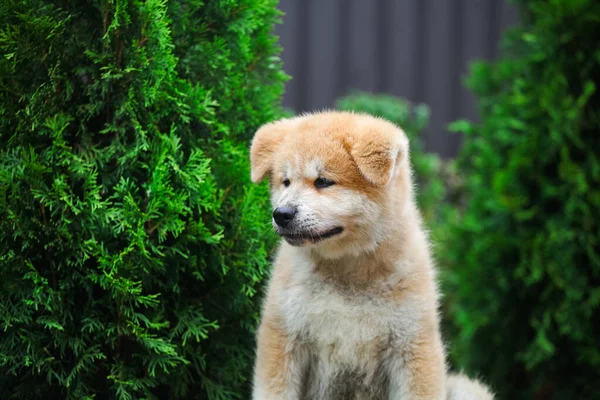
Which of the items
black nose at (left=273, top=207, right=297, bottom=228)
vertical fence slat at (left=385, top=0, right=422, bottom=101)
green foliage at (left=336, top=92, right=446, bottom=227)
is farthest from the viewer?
vertical fence slat at (left=385, top=0, right=422, bottom=101)

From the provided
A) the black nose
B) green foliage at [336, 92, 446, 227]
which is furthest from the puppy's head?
green foliage at [336, 92, 446, 227]

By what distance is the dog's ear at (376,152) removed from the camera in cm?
306

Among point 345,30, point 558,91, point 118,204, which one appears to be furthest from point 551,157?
point 345,30

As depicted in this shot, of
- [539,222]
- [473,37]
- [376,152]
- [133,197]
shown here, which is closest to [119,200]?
[133,197]

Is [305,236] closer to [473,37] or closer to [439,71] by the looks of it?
[439,71]

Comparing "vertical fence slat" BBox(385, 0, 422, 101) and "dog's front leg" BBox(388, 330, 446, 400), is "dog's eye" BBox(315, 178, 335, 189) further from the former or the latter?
"vertical fence slat" BBox(385, 0, 422, 101)

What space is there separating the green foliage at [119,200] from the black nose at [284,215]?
0.38m

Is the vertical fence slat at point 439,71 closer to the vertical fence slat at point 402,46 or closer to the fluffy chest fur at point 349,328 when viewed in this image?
the vertical fence slat at point 402,46

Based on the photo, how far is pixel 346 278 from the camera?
10.6 feet

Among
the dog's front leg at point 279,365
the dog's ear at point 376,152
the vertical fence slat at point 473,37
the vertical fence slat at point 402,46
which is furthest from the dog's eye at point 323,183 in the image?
the vertical fence slat at point 473,37

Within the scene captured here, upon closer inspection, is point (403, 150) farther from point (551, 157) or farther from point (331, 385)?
point (551, 157)

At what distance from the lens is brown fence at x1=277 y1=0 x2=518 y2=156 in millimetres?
9250

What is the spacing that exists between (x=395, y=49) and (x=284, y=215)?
683cm

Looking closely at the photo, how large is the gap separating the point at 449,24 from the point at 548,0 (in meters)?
4.06
